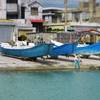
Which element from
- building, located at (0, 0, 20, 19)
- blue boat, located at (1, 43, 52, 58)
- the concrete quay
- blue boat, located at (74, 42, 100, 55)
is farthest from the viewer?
building, located at (0, 0, 20, 19)

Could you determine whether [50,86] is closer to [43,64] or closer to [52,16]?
[43,64]

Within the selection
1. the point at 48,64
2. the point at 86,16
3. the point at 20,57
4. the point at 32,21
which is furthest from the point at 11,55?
the point at 86,16

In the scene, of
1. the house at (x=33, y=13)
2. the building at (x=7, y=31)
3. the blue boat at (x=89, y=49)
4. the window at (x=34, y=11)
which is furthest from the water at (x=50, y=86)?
the window at (x=34, y=11)

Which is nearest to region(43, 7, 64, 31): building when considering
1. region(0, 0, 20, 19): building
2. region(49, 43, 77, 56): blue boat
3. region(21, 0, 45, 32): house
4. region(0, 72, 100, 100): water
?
region(21, 0, 45, 32): house

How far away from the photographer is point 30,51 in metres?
35.6

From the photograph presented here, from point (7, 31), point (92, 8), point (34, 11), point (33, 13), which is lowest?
point (7, 31)

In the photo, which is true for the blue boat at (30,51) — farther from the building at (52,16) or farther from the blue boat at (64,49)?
the building at (52,16)

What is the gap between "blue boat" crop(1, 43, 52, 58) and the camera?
34812mm

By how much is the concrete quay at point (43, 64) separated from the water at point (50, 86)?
90cm

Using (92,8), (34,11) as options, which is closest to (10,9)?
(34,11)

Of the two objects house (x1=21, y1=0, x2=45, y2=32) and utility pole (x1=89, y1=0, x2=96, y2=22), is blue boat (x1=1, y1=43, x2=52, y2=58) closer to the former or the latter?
house (x1=21, y1=0, x2=45, y2=32)

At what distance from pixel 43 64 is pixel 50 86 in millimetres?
6789

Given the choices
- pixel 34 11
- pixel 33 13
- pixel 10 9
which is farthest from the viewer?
pixel 34 11

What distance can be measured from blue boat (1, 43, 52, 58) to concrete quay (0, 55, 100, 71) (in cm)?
52
